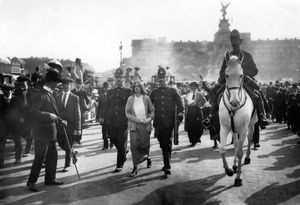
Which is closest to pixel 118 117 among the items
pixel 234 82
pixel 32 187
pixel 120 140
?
pixel 120 140

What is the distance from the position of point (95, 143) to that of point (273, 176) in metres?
7.11

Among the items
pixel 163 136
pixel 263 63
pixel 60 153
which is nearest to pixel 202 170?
pixel 163 136

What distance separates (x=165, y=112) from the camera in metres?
8.03

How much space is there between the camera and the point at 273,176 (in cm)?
749

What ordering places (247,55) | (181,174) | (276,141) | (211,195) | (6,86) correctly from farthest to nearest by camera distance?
(276,141) → (6,86) → (247,55) → (181,174) → (211,195)

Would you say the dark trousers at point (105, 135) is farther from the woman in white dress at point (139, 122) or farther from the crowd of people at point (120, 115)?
the woman in white dress at point (139, 122)

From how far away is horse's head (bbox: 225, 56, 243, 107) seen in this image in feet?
23.4

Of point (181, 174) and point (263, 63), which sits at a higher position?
point (263, 63)

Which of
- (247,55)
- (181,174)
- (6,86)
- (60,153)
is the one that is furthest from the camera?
(60,153)

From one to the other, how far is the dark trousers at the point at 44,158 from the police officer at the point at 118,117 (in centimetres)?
174

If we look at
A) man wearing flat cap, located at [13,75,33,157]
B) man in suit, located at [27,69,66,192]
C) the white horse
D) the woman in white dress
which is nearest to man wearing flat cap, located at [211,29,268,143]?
the white horse

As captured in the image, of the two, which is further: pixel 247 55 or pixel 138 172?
pixel 247 55

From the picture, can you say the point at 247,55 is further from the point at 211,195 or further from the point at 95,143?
the point at 95,143

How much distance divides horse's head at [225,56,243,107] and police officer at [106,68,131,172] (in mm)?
2721
